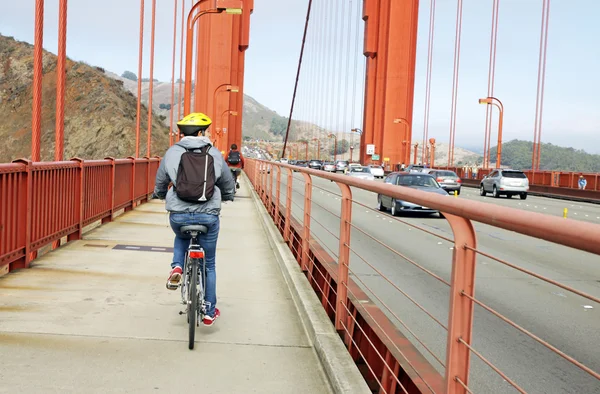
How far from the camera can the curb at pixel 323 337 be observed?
157 inches

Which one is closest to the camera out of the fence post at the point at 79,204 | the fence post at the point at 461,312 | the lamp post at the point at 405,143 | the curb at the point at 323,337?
the fence post at the point at 461,312

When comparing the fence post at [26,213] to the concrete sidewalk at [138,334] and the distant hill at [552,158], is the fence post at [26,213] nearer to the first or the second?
the concrete sidewalk at [138,334]

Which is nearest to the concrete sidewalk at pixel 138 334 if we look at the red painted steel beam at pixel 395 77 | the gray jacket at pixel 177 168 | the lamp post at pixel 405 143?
the gray jacket at pixel 177 168

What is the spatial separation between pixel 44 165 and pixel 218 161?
156 inches

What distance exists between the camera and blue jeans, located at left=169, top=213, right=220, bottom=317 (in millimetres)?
5207

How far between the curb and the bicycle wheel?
2.64 ft

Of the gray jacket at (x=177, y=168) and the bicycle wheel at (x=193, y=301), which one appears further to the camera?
the gray jacket at (x=177, y=168)

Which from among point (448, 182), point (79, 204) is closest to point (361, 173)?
point (448, 182)

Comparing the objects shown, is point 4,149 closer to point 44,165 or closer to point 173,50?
point 173,50

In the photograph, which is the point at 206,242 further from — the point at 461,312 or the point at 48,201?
the point at 48,201

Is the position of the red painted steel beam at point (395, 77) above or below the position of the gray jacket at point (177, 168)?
above

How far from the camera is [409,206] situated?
1753 centimetres

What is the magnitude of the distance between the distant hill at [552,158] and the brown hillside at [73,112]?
69320 mm

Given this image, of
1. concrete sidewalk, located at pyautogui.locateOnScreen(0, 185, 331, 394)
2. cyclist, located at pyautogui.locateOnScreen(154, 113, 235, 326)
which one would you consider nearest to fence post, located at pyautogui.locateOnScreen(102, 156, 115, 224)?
concrete sidewalk, located at pyautogui.locateOnScreen(0, 185, 331, 394)
